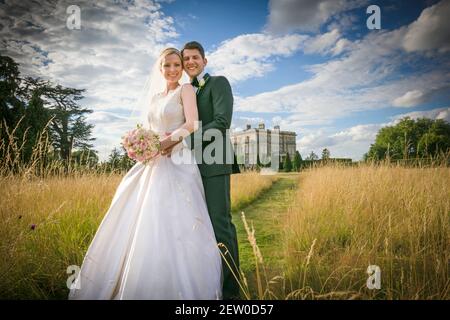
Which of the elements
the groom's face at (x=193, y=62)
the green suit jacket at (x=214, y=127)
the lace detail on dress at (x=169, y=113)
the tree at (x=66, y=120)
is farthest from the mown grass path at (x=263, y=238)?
the tree at (x=66, y=120)

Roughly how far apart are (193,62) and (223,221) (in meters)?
1.73

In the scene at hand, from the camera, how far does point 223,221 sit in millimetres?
2738

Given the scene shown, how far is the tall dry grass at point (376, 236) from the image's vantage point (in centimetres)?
261

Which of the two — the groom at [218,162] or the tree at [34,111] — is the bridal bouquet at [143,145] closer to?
the groom at [218,162]

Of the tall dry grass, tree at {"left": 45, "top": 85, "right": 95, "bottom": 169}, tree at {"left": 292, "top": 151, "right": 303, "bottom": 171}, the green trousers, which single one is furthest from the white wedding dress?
tree at {"left": 292, "top": 151, "right": 303, "bottom": 171}

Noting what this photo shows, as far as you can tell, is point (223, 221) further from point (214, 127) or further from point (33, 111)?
point (33, 111)

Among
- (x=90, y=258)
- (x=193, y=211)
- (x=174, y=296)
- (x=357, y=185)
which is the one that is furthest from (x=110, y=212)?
(x=357, y=185)

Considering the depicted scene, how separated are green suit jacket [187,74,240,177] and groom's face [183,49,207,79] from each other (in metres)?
0.14

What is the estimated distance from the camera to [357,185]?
4871 mm

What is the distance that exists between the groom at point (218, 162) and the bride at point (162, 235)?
132mm

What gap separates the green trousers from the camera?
2723 millimetres

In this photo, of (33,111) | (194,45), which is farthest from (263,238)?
(33,111)

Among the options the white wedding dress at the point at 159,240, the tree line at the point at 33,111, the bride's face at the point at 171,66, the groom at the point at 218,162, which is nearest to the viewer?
the white wedding dress at the point at 159,240

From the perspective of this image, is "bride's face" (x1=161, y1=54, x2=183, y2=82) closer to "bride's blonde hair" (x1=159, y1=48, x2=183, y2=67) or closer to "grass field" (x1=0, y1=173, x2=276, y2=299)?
"bride's blonde hair" (x1=159, y1=48, x2=183, y2=67)
